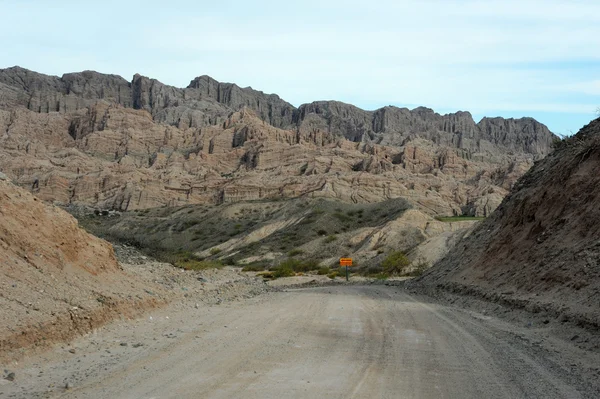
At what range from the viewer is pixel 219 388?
24.6 feet

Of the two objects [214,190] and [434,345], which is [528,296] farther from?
[214,190]

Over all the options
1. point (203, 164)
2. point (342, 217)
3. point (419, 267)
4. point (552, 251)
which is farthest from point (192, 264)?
point (203, 164)

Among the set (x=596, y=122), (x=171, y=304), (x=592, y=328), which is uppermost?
(x=596, y=122)

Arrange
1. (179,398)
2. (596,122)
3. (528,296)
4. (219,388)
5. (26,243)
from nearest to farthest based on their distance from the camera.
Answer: (179,398) → (219,388) → (26,243) → (528,296) → (596,122)

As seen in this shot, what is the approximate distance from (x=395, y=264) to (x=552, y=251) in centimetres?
3330

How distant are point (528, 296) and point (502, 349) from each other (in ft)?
18.6

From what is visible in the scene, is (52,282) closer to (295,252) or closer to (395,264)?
(395,264)

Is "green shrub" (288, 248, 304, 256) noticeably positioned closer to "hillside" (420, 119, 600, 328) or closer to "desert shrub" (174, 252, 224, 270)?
"desert shrub" (174, 252, 224, 270)

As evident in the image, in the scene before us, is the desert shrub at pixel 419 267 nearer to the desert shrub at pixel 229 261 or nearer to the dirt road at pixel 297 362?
the desert shrub at pixel 229 261

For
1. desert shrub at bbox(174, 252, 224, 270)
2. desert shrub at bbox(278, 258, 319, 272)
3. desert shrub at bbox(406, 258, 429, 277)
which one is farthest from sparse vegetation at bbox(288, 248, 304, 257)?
desert shrub at bbox(406, 258, 429, 277)

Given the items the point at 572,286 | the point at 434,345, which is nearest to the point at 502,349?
the point at 434,345

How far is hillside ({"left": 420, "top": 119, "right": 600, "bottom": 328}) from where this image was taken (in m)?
13.7

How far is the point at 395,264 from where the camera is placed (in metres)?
49.9

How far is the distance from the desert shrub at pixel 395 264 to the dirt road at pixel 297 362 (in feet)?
117
